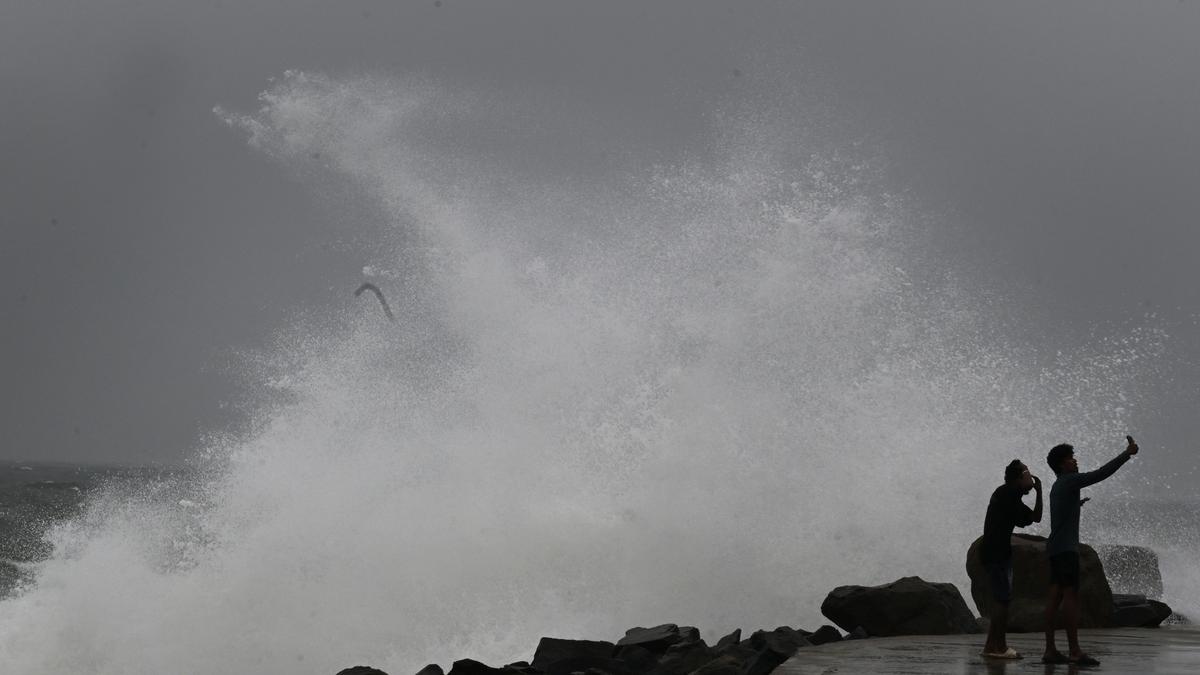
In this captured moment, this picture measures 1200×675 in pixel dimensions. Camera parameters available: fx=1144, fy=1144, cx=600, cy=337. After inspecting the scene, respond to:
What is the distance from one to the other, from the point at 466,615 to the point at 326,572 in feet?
9.21

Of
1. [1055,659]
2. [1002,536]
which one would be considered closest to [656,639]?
[1002,536]

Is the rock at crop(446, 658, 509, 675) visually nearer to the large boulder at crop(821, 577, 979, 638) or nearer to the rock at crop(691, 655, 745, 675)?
the rock at crop(691, 655, 745, 675)

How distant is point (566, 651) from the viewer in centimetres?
1058

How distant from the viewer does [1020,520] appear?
315 inches

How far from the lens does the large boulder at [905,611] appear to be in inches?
428

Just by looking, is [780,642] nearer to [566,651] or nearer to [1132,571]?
[566,651]

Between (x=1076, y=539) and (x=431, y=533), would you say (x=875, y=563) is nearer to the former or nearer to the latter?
(x=431, y=533)

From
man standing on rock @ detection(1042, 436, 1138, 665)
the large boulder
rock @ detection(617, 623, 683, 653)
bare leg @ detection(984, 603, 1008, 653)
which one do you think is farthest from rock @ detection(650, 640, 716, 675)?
man standing on rock @ detection(1042, 436, 1138, 665)

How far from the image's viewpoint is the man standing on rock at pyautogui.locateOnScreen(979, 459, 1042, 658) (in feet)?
25.8

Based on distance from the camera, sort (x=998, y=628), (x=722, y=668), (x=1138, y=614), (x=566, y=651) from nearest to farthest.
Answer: (x=998, y=628) < (x=722, y=668) < (x=566, y=651) < (x=1138, y=614)

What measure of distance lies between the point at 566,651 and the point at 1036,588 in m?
4.56

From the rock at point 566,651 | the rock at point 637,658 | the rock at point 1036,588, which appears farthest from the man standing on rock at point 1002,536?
the rock at point 566,651

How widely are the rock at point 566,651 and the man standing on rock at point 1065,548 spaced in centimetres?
413

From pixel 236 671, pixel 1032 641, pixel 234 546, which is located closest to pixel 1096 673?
pixel 1032 641
